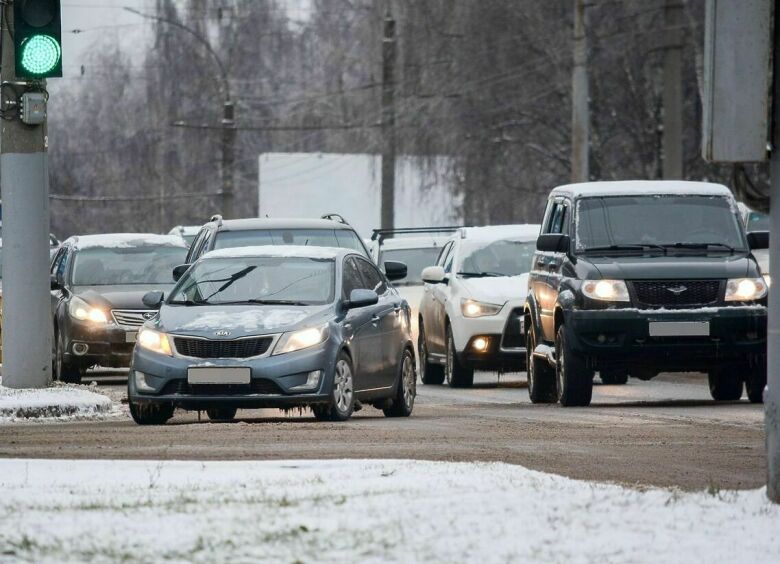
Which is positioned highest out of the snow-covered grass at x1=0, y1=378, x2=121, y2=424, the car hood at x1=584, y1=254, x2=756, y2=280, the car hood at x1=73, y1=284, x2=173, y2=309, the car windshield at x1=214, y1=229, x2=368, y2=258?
the car windshield at x1=214, y1=229, x2=368, y2=258

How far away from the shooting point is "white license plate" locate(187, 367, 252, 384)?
1514 centimetres

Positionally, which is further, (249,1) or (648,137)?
(249,1)

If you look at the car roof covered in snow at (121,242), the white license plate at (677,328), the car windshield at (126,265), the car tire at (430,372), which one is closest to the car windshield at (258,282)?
the white license plate at (677,328)

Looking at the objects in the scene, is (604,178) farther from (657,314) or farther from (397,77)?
(657,314)

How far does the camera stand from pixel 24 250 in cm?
1733

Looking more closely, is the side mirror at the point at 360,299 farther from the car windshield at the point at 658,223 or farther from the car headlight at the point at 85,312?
the car headlight at the point at 85,312

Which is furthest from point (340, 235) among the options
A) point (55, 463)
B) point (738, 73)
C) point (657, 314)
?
point (738, 73)

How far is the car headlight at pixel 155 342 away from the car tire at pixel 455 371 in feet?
26.5

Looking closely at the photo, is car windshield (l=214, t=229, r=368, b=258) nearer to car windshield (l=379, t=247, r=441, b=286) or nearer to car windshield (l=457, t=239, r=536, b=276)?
car windshield (l=457, t=239, r=536, b=276)

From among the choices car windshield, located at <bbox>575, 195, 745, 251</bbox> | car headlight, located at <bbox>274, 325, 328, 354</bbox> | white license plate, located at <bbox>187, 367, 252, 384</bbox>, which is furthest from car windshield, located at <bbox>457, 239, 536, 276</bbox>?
white license plate, located at <bbox>187, 367, 252, 384</bbox>

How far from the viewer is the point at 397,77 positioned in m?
50.5

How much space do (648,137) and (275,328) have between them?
33.7 meters

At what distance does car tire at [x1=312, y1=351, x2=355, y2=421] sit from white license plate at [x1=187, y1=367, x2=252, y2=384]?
0.69m

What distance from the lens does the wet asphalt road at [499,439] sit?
11.3 meters
